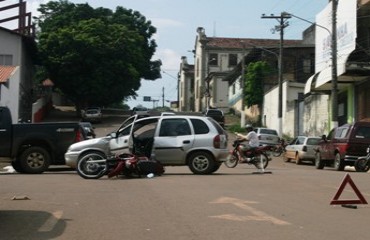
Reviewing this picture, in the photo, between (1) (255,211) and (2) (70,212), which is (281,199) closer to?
(1) (255,211)

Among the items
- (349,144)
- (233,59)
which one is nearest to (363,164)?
(349,144)

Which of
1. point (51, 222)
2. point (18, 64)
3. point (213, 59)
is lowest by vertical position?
point (51, 222)

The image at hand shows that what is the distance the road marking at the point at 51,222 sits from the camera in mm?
8961

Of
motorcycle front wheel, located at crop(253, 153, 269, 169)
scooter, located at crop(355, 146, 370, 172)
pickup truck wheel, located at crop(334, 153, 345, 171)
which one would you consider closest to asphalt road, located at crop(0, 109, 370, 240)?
motorcycle front wheel, located at crop(253, 153, 269, 169)

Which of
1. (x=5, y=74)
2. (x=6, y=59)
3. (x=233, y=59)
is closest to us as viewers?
(x=5, y=74)

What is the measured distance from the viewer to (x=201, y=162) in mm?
19000

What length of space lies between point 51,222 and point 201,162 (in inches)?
386

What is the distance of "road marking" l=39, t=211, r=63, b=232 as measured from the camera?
8961mm

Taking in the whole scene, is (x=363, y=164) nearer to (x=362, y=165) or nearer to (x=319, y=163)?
(x=362, y=165)

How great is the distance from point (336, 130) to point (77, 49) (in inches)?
1627

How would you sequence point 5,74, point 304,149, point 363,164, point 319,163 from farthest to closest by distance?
1. point 5,74
2. point 304,149
3. point 319,163
4. point 363,164

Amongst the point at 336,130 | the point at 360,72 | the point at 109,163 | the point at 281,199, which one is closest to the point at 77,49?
the point at 360,72

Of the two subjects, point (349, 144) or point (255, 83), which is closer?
point (349, 144)

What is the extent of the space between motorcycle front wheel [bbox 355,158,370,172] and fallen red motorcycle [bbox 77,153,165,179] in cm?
861
